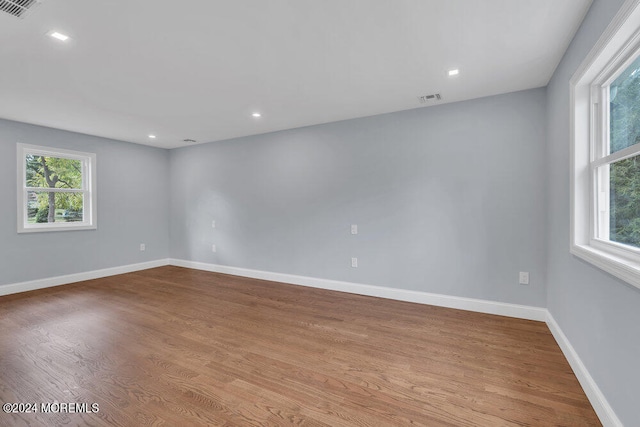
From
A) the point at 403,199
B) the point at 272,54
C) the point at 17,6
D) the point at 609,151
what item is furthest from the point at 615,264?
the point at 17,6

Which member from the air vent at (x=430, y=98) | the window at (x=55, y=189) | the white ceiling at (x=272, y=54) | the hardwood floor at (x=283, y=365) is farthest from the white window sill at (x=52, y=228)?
the air vent at (x=430, y=98)

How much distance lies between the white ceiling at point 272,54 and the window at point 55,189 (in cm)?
89

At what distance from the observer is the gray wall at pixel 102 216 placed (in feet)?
13.6

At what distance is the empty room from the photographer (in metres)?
1.77

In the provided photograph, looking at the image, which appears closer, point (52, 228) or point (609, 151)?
point (609, 151)

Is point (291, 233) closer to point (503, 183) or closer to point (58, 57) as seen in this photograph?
point (503, 183)

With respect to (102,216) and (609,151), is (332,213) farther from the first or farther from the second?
(102,216)

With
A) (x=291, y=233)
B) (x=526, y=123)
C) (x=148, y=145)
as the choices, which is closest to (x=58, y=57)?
(x=291, y=233)

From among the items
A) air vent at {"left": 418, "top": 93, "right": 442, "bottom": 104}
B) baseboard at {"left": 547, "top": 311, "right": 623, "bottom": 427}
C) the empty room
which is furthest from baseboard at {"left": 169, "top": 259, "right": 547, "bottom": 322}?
air vent at {"left": 418, "top": 93, "right": 442, "bottom": 104}

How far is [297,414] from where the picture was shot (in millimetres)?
1706

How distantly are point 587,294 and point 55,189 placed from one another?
6.61 meters

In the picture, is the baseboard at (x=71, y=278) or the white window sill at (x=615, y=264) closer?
the white window sill at (x=615, y=264)

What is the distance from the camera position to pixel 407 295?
3729 millimetres

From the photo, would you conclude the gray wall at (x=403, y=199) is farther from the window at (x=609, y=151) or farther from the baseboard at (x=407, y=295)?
the window at (x=609, y=151)
